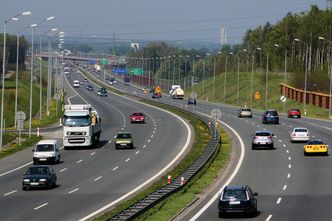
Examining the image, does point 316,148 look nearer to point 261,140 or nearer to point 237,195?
point 261,140

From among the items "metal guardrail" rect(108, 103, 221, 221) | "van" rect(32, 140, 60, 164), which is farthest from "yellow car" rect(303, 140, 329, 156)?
"van" rect(32, 140, 60, 164)

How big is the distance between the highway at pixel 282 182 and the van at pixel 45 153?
41.7ft

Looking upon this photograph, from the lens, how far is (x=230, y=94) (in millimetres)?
195250

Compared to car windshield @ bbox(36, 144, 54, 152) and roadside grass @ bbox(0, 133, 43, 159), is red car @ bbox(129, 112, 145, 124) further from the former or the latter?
car windshield @ bbox(36, 144, 54, 152)

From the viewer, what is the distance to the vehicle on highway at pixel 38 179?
49.2m

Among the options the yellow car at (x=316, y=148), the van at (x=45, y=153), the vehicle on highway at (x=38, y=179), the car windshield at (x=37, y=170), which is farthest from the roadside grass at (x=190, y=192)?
the van at (x=45, y=153)

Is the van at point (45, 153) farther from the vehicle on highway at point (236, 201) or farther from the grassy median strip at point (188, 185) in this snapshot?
the vehicle on highway at point (236, 201)

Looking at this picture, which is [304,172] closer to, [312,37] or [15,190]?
[15,190]

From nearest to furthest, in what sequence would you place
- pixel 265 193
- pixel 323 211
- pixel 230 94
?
pixel 323 211
pixel 265 193
pixel 230 94

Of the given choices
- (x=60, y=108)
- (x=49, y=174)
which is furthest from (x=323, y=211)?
(x=60, y=108)

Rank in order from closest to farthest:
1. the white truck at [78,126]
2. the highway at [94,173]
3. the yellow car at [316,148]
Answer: the highway at [94,173]
the yellow car at [316,148]
the white truck at [78,126]

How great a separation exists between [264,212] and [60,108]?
338 feet

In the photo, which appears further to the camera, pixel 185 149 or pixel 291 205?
pixel 185 149

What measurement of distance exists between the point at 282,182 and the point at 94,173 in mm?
12667
